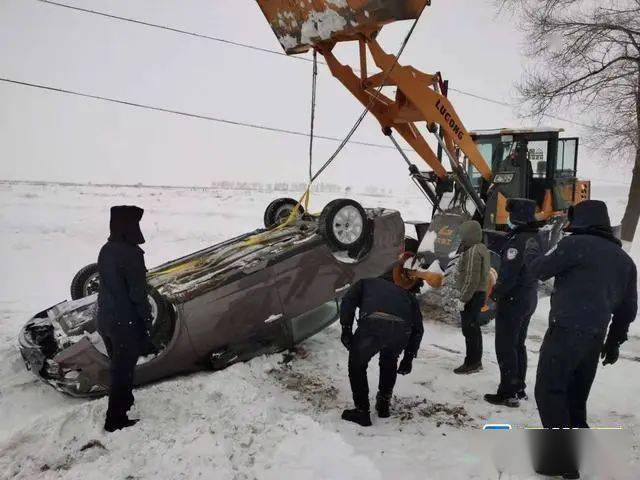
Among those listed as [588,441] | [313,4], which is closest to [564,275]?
[588,441]

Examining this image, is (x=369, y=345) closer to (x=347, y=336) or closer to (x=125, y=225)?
(x=347, y=336)

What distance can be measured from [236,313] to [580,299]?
9.98 feet

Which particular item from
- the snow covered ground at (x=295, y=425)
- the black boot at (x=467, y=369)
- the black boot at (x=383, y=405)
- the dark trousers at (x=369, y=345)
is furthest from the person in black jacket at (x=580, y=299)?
the black boot at (x=467, y=369)

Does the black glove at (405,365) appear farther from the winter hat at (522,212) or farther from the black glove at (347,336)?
the winter hat at (522,212)

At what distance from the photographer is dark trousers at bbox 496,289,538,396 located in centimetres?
451

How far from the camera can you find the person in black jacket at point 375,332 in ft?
13.1

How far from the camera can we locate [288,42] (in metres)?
6.39

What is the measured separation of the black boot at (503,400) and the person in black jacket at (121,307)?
3169 millimetres

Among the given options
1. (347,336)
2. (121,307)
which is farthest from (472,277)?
(121,307)

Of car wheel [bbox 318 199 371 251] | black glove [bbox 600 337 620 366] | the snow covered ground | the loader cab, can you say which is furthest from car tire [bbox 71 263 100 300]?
the loader cab

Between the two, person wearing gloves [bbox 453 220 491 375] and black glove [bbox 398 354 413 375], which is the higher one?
person wearing gloves [bbox 453 220 491 375]

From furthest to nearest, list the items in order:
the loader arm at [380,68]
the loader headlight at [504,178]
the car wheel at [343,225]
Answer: the loader headlight at [504,178]
the loader arm at [380,68]
the car wheel at [343,225]

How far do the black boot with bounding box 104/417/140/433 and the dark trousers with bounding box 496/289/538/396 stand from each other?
327 centimetres

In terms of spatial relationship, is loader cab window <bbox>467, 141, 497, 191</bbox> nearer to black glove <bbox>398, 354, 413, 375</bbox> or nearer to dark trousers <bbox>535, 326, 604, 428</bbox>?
black glove <bbox>398, 354, 413, 375</bbox>
